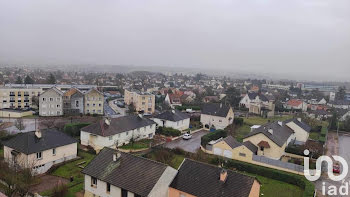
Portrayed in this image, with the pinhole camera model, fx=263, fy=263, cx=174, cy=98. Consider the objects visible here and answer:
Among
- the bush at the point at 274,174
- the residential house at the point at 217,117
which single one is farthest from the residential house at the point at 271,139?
the residential house at the point at 217,117

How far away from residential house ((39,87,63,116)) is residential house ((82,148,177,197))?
36.0 metres

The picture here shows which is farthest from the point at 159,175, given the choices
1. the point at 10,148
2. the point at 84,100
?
the point at 84,100

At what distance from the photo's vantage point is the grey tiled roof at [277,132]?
3043 centimetres

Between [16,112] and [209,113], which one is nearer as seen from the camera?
[209,113]

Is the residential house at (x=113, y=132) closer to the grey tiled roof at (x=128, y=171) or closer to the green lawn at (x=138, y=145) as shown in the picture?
the green lawn at (x=138, y=145)

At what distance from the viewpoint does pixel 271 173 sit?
25141 mm

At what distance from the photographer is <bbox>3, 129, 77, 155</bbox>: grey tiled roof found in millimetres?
23531

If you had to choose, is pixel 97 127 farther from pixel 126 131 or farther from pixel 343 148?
pixel 343 148

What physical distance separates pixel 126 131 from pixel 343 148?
30.7 m

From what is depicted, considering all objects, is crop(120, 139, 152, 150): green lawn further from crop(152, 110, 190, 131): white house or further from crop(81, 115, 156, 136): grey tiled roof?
crop(152, 110, 190, 131): white house

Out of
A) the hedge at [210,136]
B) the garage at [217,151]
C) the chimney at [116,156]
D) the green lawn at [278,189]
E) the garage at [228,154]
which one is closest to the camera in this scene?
the chimney at [116,156]

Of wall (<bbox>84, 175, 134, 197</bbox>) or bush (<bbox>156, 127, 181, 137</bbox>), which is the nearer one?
wall (<bbox>84, 175, 134, 197</bbox>)

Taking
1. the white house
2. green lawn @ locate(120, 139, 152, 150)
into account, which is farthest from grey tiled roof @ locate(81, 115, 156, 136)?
the white house

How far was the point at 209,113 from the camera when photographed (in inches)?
1812
